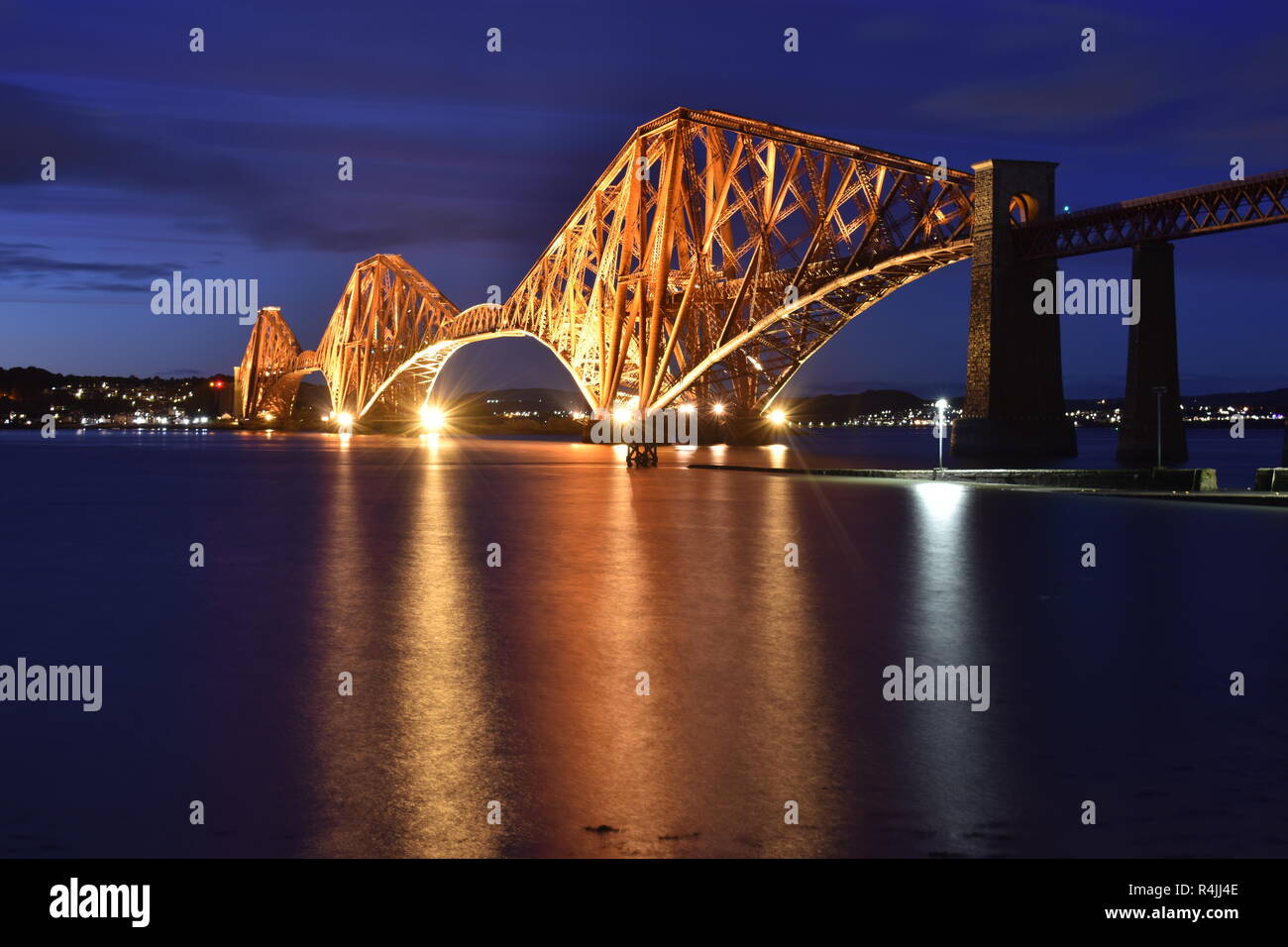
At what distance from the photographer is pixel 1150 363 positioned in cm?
6028

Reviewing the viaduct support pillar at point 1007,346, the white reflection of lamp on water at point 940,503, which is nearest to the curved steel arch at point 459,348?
the viaduct support pillar at point 1007,346

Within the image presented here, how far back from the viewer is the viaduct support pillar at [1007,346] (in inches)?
2687

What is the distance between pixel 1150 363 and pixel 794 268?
2414cm

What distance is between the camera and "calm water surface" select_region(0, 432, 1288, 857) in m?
6.82

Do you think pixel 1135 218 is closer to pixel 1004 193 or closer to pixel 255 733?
pixel 1004 193

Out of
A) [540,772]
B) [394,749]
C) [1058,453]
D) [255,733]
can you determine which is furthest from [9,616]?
[1058,453]

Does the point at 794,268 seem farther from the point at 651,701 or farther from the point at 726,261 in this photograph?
the point at 651,701

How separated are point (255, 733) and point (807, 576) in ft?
34.5

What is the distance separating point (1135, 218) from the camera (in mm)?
66250

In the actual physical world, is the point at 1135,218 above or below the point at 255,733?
above

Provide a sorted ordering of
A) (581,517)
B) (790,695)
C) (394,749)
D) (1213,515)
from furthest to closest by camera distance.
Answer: (581,517), (1213,515), (790,695), (394,749)

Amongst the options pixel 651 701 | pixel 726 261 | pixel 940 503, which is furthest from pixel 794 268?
pixel 651 701

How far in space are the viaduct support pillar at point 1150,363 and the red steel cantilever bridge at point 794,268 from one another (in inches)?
68.3

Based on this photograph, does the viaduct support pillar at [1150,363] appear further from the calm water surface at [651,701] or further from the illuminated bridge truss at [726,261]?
the calm water surface at [651,701]
